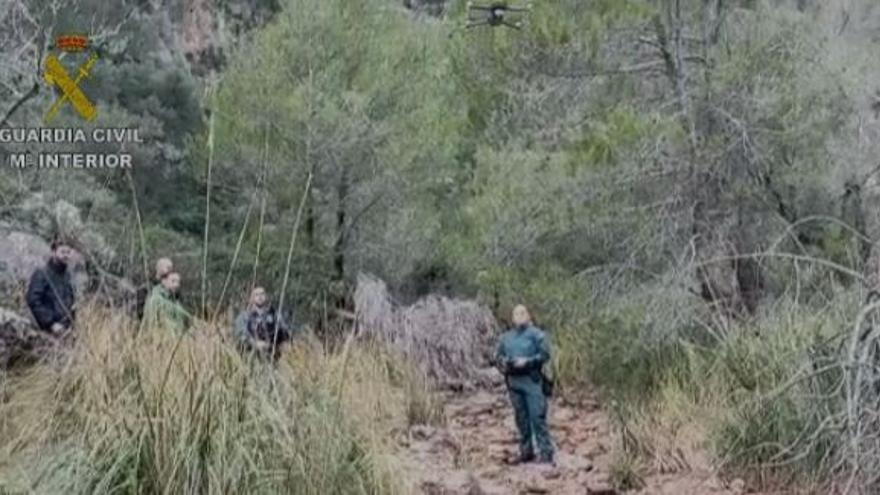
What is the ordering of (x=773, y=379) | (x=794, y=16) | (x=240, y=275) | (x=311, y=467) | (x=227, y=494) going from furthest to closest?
(x=240, y=275) → (x=794, y=16) → (x=773, y=379) → (x=311, y=467) → (x=227, y=494)

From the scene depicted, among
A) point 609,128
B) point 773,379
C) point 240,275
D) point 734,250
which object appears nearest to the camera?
point 773,379

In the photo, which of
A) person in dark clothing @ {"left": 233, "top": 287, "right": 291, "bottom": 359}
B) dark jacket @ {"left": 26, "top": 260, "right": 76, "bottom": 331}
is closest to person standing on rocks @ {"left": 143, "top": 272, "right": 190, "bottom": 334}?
person in dark clothing @ {"left": 233, "top": 287, "right": 291, "bottom": 359}

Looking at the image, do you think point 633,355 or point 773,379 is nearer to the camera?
point 773,379

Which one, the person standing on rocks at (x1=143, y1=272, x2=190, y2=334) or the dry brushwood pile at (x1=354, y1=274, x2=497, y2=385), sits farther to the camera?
the dry brushwood pile at (x1=354, y1=274, x2=497, y2=385)

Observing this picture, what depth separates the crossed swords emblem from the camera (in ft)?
52.2

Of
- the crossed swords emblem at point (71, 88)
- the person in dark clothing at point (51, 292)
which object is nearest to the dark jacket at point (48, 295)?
the person in dark clothing at point (51, 292)

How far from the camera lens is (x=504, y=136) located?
1296 cm

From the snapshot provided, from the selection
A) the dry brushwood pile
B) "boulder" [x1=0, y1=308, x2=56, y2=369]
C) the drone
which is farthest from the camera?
the dry brushwood pile

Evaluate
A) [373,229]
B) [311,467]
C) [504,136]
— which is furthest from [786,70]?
[311,467]

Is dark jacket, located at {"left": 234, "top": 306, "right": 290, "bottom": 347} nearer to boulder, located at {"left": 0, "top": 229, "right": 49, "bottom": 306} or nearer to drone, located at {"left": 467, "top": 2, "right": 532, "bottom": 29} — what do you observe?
boulder, located at {"left": 0, "top": 229, "right": 49, "bottom": 306}

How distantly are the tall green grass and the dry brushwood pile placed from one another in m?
7.90

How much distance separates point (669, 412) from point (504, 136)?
14.2ft

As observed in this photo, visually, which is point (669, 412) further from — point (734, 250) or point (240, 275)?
point (240, 275)

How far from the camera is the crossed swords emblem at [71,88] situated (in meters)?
15.9
